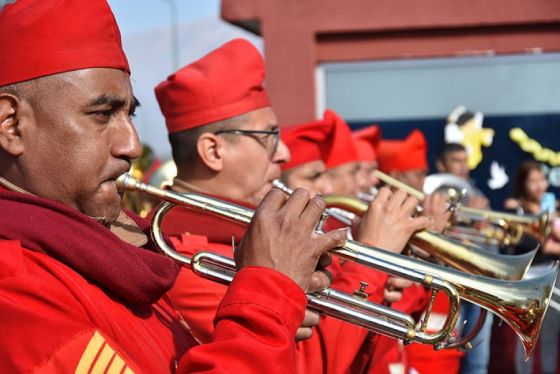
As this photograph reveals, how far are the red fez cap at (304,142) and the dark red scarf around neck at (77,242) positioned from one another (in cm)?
335

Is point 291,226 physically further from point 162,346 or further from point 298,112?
point 298,112

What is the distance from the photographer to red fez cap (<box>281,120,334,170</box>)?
17.8 ft

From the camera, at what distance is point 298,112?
29.7 ft

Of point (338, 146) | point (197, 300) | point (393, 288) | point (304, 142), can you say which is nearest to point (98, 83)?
point (197, 300)

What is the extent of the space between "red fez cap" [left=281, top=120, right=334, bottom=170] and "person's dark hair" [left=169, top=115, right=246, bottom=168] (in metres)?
1.68

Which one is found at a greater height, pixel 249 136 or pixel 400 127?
pixel 249 136

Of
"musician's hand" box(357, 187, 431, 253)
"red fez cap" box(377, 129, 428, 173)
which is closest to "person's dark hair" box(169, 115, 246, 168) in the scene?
"musician's hand" box(357, 187, 431, 253)

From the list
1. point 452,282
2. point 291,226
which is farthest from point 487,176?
point 291,226

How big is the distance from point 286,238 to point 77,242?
1.37ft

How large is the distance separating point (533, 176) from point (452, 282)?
20.3ft

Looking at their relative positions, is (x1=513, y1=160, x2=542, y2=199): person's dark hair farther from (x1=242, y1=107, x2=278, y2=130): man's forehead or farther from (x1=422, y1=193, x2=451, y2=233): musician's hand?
(x1=242, y1=107, x2=278, y2=130): man's forehead

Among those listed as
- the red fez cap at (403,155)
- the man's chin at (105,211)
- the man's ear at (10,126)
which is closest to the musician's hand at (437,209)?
the man's chin at (105,211)

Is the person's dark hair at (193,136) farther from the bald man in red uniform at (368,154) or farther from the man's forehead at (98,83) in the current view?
the bald man in red uniform at (368,154)

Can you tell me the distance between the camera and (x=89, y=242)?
196 cm
